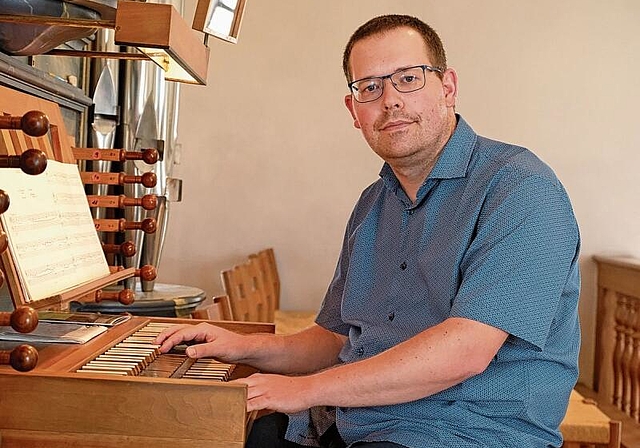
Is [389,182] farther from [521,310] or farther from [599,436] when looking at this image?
[599,436]

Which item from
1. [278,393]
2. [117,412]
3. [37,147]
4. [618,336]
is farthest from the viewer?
[618,336]

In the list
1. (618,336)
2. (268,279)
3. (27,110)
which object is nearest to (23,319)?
(27,110)

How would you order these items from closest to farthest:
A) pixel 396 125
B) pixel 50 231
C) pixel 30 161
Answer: pixel 30 161, pixel 50 231, pixel 396 125

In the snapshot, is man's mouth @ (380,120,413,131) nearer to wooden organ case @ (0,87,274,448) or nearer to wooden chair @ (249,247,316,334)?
wooden organ case @ (0,87,274,448)

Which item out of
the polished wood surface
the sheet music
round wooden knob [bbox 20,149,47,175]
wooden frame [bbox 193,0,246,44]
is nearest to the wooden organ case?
the sheet music

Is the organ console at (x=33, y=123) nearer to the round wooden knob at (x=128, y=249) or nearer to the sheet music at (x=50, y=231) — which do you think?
the sheet music at (x=50, y=231)

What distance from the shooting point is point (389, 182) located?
2.07 metres

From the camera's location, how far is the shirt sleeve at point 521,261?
1656 mm

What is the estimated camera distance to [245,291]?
3.46 m

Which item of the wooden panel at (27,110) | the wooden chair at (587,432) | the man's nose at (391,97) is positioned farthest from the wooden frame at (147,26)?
the wooden chair at (587,432)

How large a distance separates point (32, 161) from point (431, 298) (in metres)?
0.95

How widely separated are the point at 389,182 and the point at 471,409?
0.60m

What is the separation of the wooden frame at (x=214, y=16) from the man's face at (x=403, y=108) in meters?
0.45

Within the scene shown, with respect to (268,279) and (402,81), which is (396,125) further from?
(268,279)
